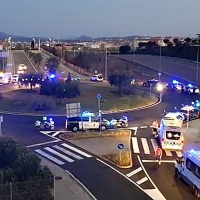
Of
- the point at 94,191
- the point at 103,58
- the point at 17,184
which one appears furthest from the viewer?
the point at 103,58

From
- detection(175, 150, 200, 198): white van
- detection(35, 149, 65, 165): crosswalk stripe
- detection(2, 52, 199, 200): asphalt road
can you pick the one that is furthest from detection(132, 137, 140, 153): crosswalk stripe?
detection(175, 150, 200, 198): white van

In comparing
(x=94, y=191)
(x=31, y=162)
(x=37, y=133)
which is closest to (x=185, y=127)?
(x=37, y=133)

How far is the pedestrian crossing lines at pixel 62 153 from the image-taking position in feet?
88.6

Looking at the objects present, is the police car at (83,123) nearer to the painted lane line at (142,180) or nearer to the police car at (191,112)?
the police car at (191,112)

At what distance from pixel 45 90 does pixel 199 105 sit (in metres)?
17.3

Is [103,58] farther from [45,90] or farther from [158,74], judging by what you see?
[45,90]

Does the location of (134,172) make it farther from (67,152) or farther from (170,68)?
(170,68)

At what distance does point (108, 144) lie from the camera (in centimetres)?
3108

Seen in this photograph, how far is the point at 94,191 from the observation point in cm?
2116

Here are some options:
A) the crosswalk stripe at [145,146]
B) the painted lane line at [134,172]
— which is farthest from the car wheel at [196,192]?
the crosswalk stripe at [145,146]

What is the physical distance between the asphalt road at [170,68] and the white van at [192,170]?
54.6 m

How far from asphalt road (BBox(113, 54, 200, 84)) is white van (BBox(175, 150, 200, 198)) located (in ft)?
179

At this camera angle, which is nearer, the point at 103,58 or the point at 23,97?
the point at 23,97

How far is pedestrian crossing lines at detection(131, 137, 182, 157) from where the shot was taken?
2925cm
